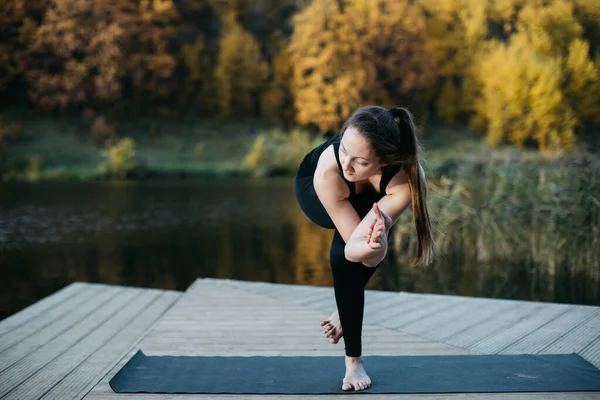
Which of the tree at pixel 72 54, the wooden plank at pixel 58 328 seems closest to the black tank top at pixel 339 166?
the wooden plank at pixel 58 328

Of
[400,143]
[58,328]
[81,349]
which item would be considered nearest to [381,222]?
[400,143]

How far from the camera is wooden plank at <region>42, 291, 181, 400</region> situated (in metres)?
2.14

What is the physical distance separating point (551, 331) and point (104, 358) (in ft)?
5.80

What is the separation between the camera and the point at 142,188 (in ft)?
38.0

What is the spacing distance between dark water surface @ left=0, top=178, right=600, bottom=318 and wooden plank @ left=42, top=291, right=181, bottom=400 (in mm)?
1770

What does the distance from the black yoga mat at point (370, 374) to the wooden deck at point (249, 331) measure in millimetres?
53

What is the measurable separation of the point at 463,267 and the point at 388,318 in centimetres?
312

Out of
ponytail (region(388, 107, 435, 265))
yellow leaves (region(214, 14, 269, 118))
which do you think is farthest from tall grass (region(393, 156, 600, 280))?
yellow leaves (region(214, 14, 269, 118))

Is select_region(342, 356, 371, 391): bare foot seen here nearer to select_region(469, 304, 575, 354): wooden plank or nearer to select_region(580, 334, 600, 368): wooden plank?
select_region(469, 304, 575, 354): wooden plank

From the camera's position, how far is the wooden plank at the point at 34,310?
3168 mm

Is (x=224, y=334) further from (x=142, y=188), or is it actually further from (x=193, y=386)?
(x=142, y=188)

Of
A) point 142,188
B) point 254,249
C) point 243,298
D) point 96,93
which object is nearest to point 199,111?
point 96,93

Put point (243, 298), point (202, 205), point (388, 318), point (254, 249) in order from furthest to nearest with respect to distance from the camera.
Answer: point (202, 205), point (254, 249), point (243, 298), point (388, 318)

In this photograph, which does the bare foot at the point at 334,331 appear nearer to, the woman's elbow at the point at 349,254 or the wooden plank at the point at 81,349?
the woman's elbow at the point at 349,254
